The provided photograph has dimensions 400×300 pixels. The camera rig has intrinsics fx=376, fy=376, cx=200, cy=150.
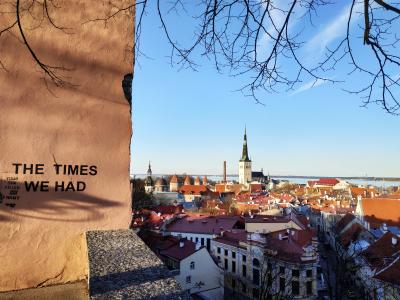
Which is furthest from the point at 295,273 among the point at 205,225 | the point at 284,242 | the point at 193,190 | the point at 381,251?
the point at 193,190

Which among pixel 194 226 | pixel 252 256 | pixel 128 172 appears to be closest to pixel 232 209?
pixel 194 226

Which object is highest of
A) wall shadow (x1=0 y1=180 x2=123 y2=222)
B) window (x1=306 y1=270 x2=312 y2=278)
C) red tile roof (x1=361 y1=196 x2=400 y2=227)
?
wall shadow (x1=0 y1=180 x2=123 y2=222)

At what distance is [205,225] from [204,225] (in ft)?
0.28

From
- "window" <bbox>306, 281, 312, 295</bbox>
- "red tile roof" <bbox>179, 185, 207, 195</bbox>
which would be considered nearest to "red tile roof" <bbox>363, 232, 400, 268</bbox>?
"window" <bbox>306, 281, 312, 295</bbox>

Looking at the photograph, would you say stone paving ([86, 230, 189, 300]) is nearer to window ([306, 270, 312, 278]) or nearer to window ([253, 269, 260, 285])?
window ([306, 270, 312, 278])

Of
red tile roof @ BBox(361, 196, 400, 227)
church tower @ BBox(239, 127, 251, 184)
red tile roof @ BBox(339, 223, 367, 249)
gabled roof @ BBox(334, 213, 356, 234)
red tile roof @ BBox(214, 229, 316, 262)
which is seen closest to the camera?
red tile roof @ BBox(214, 229, 316, 262)

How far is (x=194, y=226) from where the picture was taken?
31797 millimetres

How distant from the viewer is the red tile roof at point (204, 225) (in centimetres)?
3058

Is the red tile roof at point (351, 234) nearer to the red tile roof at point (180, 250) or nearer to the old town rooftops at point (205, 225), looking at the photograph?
the old town rooftops at point (205, 225)

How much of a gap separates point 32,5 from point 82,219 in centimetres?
167

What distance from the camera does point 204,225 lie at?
103 feet

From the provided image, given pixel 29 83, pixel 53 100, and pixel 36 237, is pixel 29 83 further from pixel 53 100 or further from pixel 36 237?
pixel 36 237

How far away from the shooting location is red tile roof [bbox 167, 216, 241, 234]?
100 ft

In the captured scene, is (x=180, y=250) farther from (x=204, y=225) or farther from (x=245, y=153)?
(x=245, y=153)
